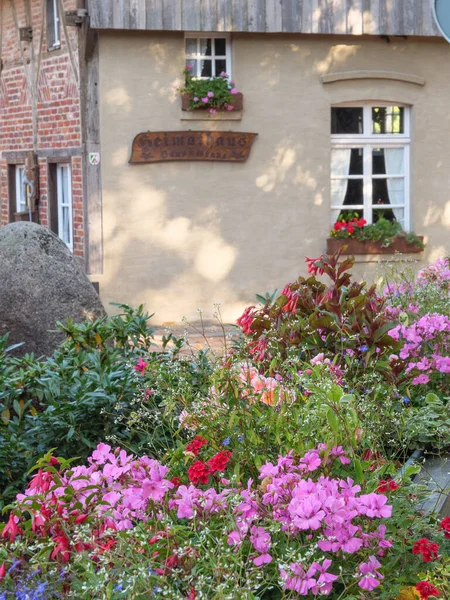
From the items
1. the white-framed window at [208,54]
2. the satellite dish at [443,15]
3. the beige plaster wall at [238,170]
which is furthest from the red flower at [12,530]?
the white-framed window at [208,54]

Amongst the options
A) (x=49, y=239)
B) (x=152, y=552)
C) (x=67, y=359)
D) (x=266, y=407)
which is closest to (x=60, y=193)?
(x=49, y=239)

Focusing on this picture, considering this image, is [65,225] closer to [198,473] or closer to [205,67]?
[205,67]

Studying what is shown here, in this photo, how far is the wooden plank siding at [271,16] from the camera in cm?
1217

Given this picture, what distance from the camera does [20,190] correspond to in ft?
50.8

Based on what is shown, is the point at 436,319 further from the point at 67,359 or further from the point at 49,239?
the point at 49,239

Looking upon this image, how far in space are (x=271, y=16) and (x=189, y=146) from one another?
182 centimetres

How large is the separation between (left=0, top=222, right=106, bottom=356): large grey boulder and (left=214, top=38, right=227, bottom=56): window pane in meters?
6.59

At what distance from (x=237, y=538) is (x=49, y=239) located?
4608 millimetres

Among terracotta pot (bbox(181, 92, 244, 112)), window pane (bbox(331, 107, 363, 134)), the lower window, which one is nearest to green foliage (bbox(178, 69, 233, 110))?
terracotta pot (bbox(181, 92, 244, 112))

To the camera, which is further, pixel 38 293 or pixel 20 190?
pixel 20 190

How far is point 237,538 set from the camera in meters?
2.71

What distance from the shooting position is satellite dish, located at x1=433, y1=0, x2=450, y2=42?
415cm

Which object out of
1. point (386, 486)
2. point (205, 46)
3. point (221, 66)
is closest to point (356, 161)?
point (221, 66)

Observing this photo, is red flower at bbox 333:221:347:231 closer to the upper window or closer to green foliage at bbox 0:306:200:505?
the upper window
